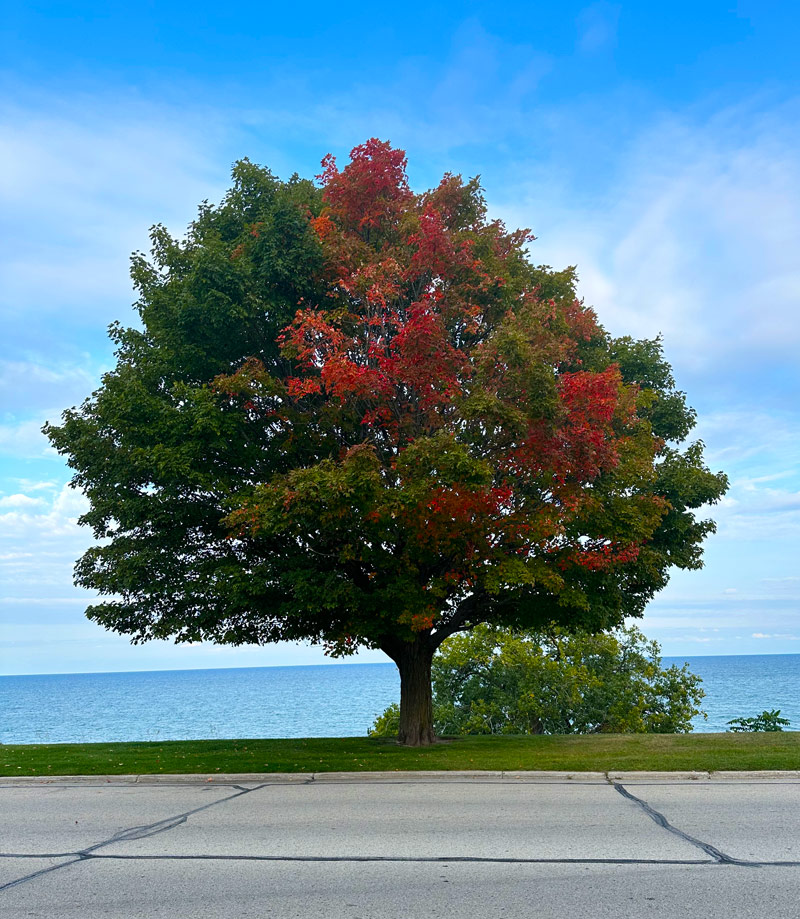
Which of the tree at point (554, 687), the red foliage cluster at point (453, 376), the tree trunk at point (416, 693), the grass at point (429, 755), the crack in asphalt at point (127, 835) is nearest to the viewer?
the crack in asphalt at point (127, 835)

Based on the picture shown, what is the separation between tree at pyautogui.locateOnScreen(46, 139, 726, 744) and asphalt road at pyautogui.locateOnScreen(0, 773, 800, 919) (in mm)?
4399

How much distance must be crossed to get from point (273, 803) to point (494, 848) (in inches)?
151

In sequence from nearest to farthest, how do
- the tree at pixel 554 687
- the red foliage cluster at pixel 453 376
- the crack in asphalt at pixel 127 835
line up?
the crack in asphalt at pixel 127 835 → the red foliage cluster at pixel 453 376 → the tree at pixel 554 687

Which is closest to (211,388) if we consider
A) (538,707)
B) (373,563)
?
(373,563)

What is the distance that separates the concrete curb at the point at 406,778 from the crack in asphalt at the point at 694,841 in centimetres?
158

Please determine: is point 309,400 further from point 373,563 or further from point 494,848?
point 494,848

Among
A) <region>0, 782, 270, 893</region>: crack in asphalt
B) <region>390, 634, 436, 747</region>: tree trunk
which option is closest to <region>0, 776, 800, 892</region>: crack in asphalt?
<region>0, 782, 270, 893</region>: crack in asphalt

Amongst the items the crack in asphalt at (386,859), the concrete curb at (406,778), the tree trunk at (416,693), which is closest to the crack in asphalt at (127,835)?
the crack in asphalt at (386,859)

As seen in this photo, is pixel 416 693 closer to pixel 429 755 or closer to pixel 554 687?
pixel 429 755

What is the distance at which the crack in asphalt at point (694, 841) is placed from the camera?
637cm

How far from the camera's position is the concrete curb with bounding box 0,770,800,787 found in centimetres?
1108

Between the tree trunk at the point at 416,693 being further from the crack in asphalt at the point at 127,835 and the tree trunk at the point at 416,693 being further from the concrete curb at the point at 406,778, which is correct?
the crack in asphalt at the point at 127,835

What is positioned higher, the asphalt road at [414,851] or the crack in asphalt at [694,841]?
the crack in asphalt at [694,841]

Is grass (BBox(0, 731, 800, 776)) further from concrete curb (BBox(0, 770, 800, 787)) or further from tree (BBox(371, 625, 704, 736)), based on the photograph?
tree (BBox(371, 625, 704, 736))
